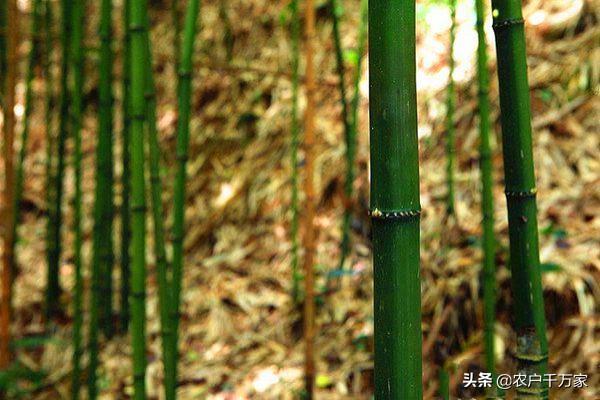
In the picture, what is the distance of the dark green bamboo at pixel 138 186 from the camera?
3.03ft

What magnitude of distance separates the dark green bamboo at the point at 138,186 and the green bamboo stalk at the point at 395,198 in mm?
503

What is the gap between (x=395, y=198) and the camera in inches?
20.8

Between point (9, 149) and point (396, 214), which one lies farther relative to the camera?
point (9, 149)

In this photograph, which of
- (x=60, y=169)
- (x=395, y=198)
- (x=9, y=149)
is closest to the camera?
(x=395, y=198)

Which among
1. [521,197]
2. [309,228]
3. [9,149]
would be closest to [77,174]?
[9,149]

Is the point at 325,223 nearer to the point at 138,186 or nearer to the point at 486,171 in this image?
the point at 486,171

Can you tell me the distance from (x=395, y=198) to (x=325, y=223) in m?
1.67

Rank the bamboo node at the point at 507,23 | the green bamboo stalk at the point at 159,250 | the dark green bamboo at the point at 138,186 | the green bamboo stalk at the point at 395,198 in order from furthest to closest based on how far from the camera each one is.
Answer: the green bamboo stalk at the point at 159,250 → the dark green bamboo at the point at 138,186 → the bamboo node at the point at 507,23 → the green bamboo stalk at the point at 395,198

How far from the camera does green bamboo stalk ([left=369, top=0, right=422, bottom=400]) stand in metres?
0.52

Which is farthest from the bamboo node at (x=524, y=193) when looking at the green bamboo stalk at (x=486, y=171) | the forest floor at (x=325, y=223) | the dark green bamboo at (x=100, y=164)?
the dark green bamboo at (x=100, y=164)

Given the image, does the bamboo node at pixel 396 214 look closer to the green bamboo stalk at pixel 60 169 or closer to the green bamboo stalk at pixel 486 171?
the green bamboo stalk at pixel 486 171

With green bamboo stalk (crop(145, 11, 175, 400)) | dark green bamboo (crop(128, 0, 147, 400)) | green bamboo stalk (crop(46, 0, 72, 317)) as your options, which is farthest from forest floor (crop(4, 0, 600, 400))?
dark green bamboo (crop(128, 0, 147, 400))

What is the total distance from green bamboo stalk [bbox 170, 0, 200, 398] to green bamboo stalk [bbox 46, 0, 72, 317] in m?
0.64

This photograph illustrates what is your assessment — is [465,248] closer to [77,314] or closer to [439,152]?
[439,152]
